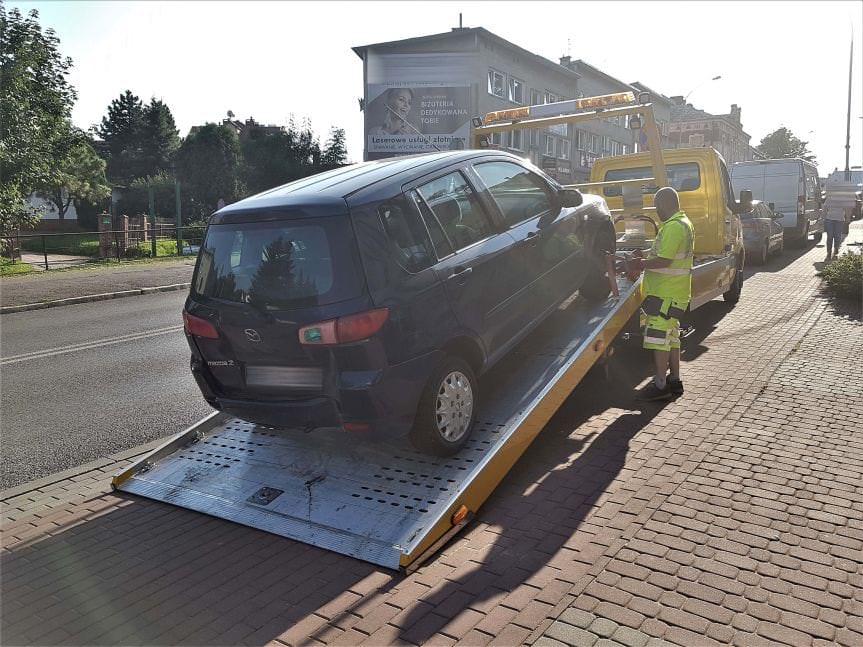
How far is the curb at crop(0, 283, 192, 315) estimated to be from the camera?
13.7 meters

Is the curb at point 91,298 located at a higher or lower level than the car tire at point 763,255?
lower

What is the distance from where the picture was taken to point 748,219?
51.3 feet

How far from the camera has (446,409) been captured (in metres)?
4.36

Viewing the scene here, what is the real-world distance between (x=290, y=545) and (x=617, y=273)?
438 centimetres

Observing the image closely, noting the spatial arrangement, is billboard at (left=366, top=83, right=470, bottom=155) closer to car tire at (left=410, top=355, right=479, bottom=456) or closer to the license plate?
car tire at (left=410, top=355, right=479, bottom=456)

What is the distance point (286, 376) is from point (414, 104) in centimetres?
4268

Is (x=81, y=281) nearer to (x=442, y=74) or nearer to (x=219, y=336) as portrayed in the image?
(x=219, y=336)

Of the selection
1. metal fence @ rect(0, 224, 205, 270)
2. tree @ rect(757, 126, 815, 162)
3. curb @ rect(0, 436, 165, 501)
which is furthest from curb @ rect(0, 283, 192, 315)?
tree @ rect(757, 126, 815, 162)

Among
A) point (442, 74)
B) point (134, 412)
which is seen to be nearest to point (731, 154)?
point (442, 74)

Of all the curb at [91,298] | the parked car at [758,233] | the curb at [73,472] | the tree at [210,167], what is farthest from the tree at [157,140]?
the curb at [73,472]

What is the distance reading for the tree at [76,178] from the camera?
66.3 ft

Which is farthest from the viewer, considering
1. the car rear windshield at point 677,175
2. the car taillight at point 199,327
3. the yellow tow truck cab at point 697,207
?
the car rear windshield at point 677,175

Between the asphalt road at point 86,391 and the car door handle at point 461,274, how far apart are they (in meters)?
3.16

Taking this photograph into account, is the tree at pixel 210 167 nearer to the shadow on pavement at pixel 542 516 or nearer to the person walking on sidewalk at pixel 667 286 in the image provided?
the person walking on sidewalk at pixel 667 286
